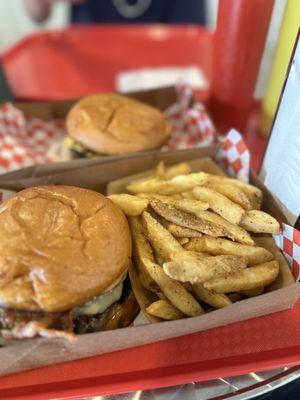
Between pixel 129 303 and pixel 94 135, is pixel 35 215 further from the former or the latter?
pixel 94 135

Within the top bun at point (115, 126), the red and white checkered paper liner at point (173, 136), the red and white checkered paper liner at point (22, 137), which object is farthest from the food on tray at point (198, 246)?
the red and white checkered paper liner at point (22, 137)

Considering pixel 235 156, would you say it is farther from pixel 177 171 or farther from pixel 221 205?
pixel 221 205

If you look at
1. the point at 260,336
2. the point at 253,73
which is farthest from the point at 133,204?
the point at 253,73

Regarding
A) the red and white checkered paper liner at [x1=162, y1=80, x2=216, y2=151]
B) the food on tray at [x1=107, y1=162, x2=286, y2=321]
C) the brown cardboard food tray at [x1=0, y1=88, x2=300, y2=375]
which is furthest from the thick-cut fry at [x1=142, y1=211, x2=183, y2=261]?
the red and white checkered paper liner at [x1=162, y1=80, x2=216, y2=151]

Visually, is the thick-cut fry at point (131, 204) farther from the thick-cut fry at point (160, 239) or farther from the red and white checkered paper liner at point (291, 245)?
the red and white checkered paper liner at point (291, 245)

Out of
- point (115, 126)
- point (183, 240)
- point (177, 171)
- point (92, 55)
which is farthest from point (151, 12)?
point (183, 240)
